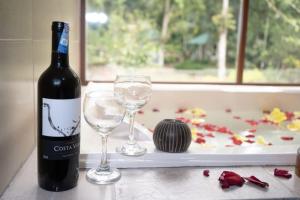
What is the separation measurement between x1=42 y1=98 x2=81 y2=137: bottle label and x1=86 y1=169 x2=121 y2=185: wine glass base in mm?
151

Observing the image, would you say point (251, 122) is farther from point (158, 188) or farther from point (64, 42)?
point (64, 42)

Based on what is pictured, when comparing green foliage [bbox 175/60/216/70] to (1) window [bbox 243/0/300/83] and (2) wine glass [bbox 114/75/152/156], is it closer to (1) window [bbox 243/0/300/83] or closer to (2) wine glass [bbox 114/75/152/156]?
(1) window [bbox 243/0/300/83]

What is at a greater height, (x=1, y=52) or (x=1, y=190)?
(x=1, y=52)

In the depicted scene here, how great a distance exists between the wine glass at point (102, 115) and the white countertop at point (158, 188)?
0.08 feet

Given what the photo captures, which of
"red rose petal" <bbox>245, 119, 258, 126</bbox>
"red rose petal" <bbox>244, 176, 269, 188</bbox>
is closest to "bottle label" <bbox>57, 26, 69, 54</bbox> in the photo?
"red rose petal" <bbox>244, 176, 269, 188</bbox>

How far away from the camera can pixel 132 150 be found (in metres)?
0.99

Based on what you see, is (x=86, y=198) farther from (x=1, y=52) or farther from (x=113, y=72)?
(x=113, y=72)

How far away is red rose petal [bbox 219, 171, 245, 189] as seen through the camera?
82 centimetres

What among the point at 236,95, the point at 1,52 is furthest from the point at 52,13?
the point at 236,95

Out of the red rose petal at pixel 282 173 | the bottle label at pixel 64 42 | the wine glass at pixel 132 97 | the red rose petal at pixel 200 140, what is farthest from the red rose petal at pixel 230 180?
the red rose petal at pixel 200 140

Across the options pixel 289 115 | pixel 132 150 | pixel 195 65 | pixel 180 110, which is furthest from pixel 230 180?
pixel 195 65

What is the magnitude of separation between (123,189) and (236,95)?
1.83m

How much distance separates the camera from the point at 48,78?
2.32 feet

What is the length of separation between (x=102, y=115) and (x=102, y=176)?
0.15 meters
